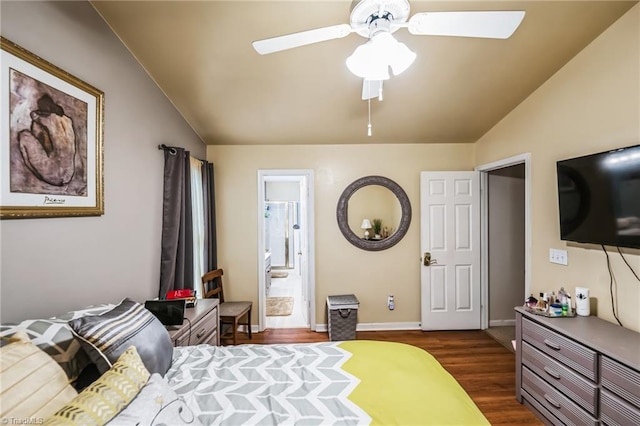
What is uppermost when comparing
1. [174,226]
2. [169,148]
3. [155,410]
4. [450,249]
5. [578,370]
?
[169,148]

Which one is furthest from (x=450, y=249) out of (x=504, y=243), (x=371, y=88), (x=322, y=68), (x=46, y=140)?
(x=46, y=140)

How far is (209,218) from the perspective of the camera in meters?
3.33

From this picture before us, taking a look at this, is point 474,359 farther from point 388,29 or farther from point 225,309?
point 388,29

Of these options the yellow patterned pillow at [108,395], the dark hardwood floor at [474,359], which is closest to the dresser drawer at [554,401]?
the dark hardwood floor at [474,359]

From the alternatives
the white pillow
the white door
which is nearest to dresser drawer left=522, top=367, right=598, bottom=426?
the white door

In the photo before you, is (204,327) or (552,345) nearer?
(552,345)

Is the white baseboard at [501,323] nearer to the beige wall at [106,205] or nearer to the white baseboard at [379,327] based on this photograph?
the white baseboard at [379,327]

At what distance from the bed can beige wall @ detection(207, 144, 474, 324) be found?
2.03m

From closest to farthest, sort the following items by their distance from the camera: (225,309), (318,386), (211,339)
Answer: (318,386)
(211,339)
(225,309)

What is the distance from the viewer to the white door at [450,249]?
350 cm

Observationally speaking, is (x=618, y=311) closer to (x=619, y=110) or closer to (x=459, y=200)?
(x=619, y=110)

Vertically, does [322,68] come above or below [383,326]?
above

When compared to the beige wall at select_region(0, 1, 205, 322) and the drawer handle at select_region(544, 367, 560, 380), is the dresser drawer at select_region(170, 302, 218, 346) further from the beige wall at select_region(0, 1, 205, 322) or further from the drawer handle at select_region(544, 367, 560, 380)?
the drawer handle at select_region(544, 367, 560, 380)

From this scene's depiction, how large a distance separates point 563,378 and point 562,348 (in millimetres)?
200
